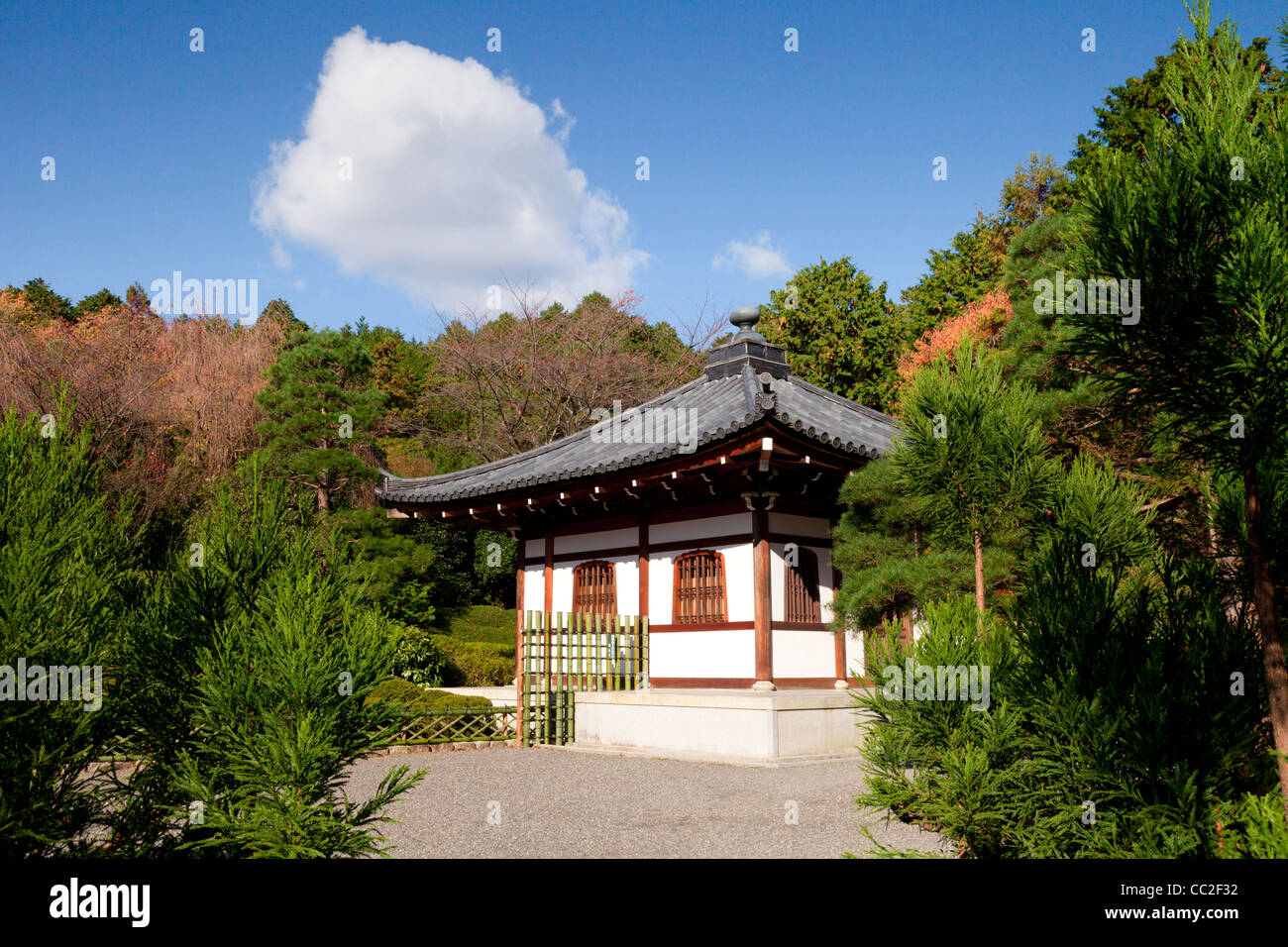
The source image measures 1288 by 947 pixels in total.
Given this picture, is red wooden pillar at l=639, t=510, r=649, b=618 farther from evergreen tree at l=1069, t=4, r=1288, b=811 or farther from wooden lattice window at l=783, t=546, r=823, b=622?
evergreen tree at l=1069, t=4, r=1288, b=811

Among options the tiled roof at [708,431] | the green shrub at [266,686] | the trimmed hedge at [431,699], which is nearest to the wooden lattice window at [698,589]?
the tiled roof at [708,431]

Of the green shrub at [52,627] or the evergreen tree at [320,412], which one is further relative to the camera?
the evergreen tree at [320,412]

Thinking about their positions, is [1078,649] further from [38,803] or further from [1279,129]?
[38,803]

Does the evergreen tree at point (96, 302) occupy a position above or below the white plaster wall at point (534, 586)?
above

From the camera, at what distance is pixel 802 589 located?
13.6 meters

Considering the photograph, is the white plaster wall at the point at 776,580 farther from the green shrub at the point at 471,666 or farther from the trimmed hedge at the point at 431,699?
the green shrub at the point at 471,666

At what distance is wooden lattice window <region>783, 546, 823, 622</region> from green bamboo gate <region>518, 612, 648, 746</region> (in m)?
2.53

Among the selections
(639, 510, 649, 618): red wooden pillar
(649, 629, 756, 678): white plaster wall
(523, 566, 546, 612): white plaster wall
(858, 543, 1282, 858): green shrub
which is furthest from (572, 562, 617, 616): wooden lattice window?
(858, 543, 1282, 858): green shrub

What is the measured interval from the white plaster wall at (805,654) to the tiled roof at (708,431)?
3.03m

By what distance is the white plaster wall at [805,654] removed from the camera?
13109 mm

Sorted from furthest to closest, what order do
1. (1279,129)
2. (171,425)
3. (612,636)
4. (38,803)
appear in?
(171,425) < (612,636) < (38,803) < (1279,129)

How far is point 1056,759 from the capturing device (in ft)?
13.5
